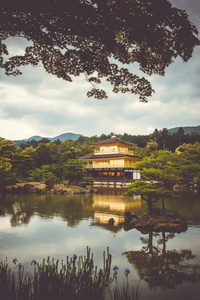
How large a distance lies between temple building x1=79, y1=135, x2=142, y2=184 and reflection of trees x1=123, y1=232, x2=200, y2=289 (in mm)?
26285

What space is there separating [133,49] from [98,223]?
7595 mm

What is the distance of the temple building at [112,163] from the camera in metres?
34.1

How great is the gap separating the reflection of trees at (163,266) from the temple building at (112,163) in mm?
26285

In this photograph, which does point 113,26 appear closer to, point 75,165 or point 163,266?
point 163,266

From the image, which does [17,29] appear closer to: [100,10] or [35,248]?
[100,10]

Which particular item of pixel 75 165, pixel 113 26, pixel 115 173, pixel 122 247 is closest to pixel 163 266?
pixel 122 247

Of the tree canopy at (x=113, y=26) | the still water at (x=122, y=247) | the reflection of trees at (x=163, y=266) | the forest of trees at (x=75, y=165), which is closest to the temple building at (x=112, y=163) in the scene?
the forest of trees at (x=75, y=165)

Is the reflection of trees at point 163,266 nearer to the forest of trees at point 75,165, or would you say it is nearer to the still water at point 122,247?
the still water at point 122,247

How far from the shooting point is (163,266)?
5137 mm

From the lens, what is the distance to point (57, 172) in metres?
30.9

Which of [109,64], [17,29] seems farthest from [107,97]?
[17,29]

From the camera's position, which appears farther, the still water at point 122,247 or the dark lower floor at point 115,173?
the dark lower floor at point 115,173

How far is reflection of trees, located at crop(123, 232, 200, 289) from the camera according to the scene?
4.51 m

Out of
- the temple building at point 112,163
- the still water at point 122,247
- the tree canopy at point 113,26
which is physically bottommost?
the still water at point 122,247
